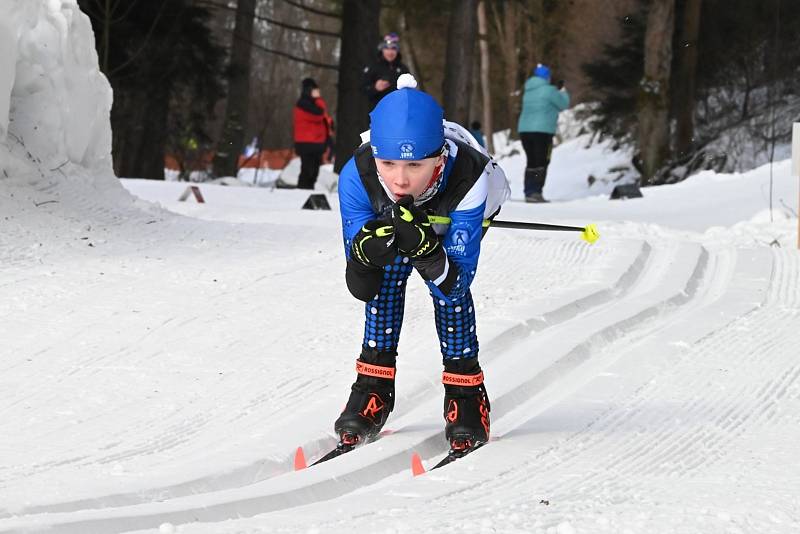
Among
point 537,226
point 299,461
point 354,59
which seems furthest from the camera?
point 354,59

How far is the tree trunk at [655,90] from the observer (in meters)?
18.7

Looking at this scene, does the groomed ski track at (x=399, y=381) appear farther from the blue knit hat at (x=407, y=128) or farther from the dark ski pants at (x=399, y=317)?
the blue knit hat at (x=407, y=128)

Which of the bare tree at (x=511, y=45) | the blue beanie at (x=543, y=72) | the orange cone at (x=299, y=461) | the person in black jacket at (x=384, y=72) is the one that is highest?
the bare tree at (x=511, y=45)

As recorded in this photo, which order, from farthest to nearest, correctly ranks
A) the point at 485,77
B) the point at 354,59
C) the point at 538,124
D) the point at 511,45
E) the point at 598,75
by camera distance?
the point at 485,77 → the point at 511,45 → the point at 598,75 → the point at 354,59 → the point at 538,124

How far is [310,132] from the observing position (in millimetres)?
16719

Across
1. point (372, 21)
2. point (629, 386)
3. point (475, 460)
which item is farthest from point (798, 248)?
point (372, 21)

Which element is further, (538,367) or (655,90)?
(655,90)

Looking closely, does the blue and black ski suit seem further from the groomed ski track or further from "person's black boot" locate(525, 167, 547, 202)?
"person's black boot" locate(525, 167, 547, 202)

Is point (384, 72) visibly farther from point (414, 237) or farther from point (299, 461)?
point (414, 237)

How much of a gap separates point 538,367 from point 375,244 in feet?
6.89

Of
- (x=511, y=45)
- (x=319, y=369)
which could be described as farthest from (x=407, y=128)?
(x=511, y=45)

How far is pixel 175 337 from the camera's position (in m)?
6.38

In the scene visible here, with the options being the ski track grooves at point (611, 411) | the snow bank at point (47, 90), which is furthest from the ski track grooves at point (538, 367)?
the snow bank at point (47, 90)

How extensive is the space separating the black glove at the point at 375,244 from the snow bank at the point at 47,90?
5312mm
